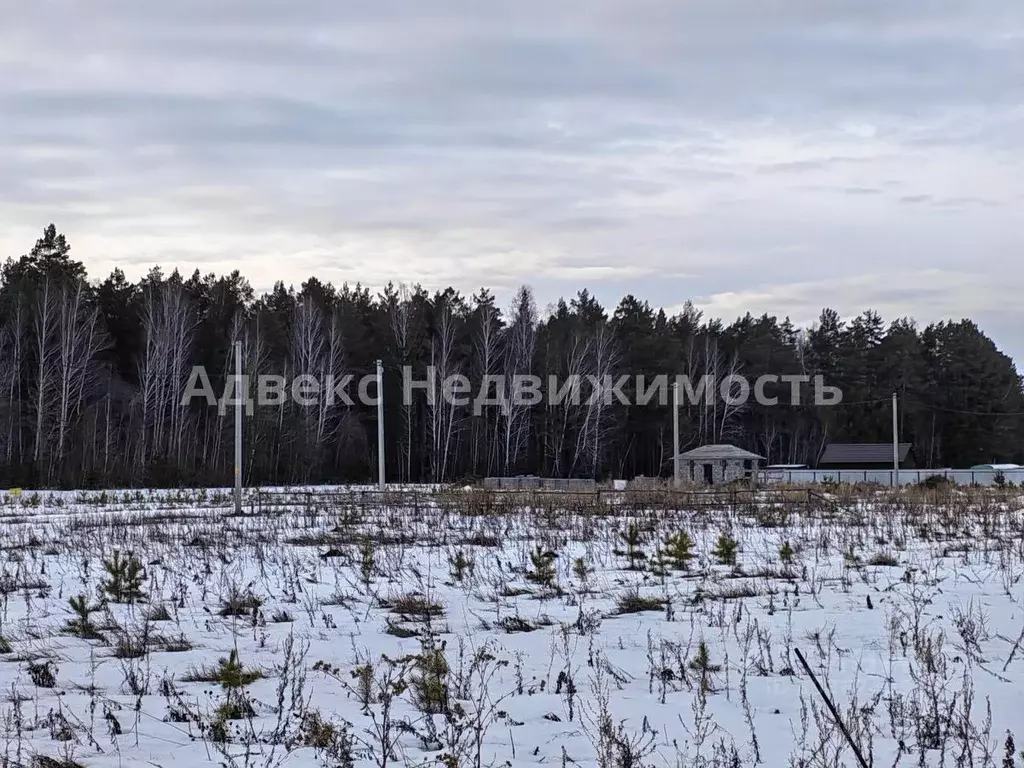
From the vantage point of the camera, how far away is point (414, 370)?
211ft

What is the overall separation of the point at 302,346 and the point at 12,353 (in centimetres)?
1614

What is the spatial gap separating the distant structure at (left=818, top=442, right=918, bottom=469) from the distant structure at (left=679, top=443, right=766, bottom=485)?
17.4 m

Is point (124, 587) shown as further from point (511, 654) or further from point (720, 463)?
point (720, 463)

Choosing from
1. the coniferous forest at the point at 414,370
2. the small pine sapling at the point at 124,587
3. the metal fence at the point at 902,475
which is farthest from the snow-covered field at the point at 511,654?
the metal fence at the point at 902,475

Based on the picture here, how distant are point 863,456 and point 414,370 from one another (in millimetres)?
30911

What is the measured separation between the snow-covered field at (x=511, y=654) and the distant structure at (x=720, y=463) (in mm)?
36525

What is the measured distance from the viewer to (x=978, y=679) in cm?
641

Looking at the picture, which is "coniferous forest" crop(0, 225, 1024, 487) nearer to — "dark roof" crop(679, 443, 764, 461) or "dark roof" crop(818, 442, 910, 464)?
"dark roof" crop(818, 442, 910, 464)

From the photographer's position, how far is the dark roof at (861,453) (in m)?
66.8

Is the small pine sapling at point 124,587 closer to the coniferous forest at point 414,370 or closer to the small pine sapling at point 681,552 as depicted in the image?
the small pine sapling at point 681,552

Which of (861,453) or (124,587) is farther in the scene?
(861,453)

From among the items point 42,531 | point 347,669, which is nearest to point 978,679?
point 347,669

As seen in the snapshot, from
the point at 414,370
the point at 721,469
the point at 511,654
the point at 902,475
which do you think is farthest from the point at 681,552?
the point at 414,370

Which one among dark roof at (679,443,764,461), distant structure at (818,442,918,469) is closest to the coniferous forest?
distant structure at (818,442,918,469)
